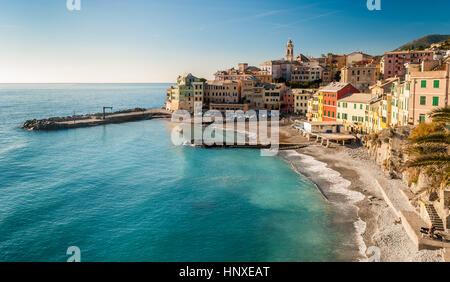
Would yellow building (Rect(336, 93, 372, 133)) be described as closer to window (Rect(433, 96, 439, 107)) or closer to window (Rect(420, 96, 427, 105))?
window (Rect(420, 96, 427, 105))

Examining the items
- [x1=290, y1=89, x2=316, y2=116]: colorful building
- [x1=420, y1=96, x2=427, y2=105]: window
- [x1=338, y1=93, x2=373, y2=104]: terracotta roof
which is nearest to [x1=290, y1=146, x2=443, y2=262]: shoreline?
[x1=420, y1=96, x2=427, y2=105]: window

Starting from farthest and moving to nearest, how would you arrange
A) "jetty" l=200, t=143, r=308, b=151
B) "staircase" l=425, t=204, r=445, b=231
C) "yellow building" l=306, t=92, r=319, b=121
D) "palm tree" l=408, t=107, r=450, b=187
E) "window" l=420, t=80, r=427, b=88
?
"yellow building" l=306, t=92, r=319, b=121
"jetty" l=200, t=143, r=308, b=151
"window" l=420, t=80, r=427, b=88
"staircase" l=425, t=204, r=445, b=231
"palm tree" l=408, t=107, r=450, b=187

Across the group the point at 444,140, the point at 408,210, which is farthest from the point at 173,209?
the point at 444,140

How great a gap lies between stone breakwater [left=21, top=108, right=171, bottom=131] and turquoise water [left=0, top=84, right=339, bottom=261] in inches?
1130

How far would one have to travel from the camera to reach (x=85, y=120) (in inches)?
3506

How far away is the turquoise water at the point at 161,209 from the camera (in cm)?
2152

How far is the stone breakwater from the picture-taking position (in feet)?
256

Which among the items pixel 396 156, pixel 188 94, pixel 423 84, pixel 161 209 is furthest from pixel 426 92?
pixel 188 94

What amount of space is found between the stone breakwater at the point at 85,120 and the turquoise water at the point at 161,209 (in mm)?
28705

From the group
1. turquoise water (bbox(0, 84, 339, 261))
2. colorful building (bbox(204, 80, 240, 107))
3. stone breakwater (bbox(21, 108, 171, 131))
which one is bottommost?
turquoise water (bbox(0, 84, 339, 261))

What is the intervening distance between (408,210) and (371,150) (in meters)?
18.6

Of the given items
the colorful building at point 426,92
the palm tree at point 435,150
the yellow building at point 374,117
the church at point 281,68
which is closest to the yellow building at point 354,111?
the yellow building at point 374,117

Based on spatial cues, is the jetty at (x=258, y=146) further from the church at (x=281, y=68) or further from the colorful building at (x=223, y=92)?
the church at (x=281, y=68)
